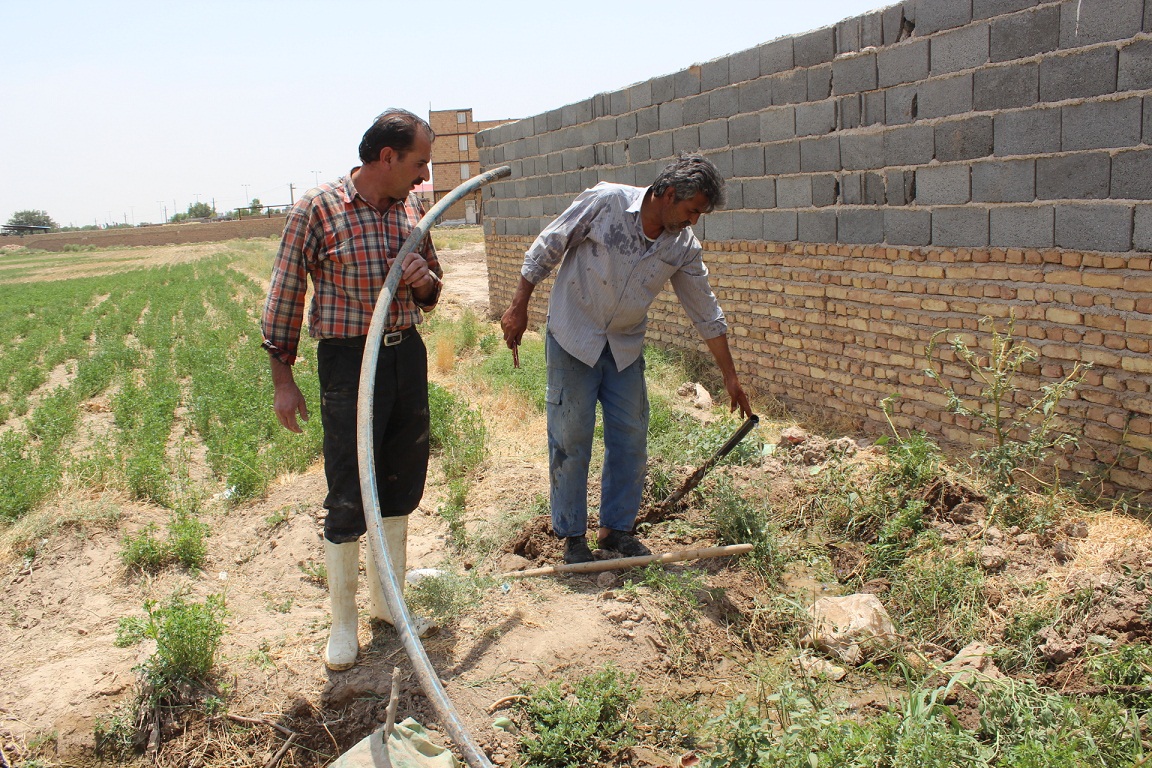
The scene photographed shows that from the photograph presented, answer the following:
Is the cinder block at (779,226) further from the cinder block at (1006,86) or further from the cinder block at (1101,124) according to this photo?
the cinder block at (1101,124)

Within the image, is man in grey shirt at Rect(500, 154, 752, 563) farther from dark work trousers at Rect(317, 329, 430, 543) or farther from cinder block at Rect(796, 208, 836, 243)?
cinder block at Rect(796, 208, 836, 243)

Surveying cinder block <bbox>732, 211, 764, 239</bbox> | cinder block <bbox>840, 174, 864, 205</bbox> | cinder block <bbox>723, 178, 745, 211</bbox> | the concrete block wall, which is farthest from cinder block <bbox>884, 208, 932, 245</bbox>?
Result: cinder block <bbox>723, 178, 745, 211</bbox>

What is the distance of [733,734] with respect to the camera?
258 centimetres

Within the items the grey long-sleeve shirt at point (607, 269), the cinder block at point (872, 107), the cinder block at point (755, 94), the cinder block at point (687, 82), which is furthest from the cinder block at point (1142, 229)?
the cinder block at point (687, 82)

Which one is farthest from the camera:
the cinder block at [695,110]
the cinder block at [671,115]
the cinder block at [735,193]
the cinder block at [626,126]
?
the cinder block at [626,126]

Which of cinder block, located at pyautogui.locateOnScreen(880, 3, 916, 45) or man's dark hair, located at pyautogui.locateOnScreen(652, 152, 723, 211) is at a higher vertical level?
cinder block, located at pyautogui.locateOnScreen(880, 3, 916, 45)

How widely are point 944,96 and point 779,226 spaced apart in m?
1.74

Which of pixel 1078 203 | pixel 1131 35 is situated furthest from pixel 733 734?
pixel 1131 35

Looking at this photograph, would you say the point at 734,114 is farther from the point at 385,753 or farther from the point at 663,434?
the point at 385,753

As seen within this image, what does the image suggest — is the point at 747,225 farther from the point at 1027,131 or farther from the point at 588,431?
the point at 588,431

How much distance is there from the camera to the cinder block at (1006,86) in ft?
14.8

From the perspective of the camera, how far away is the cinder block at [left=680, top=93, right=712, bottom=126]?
7141mm

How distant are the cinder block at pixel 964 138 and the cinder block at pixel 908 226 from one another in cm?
36

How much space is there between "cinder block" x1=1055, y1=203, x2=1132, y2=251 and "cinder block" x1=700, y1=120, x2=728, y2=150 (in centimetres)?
299
